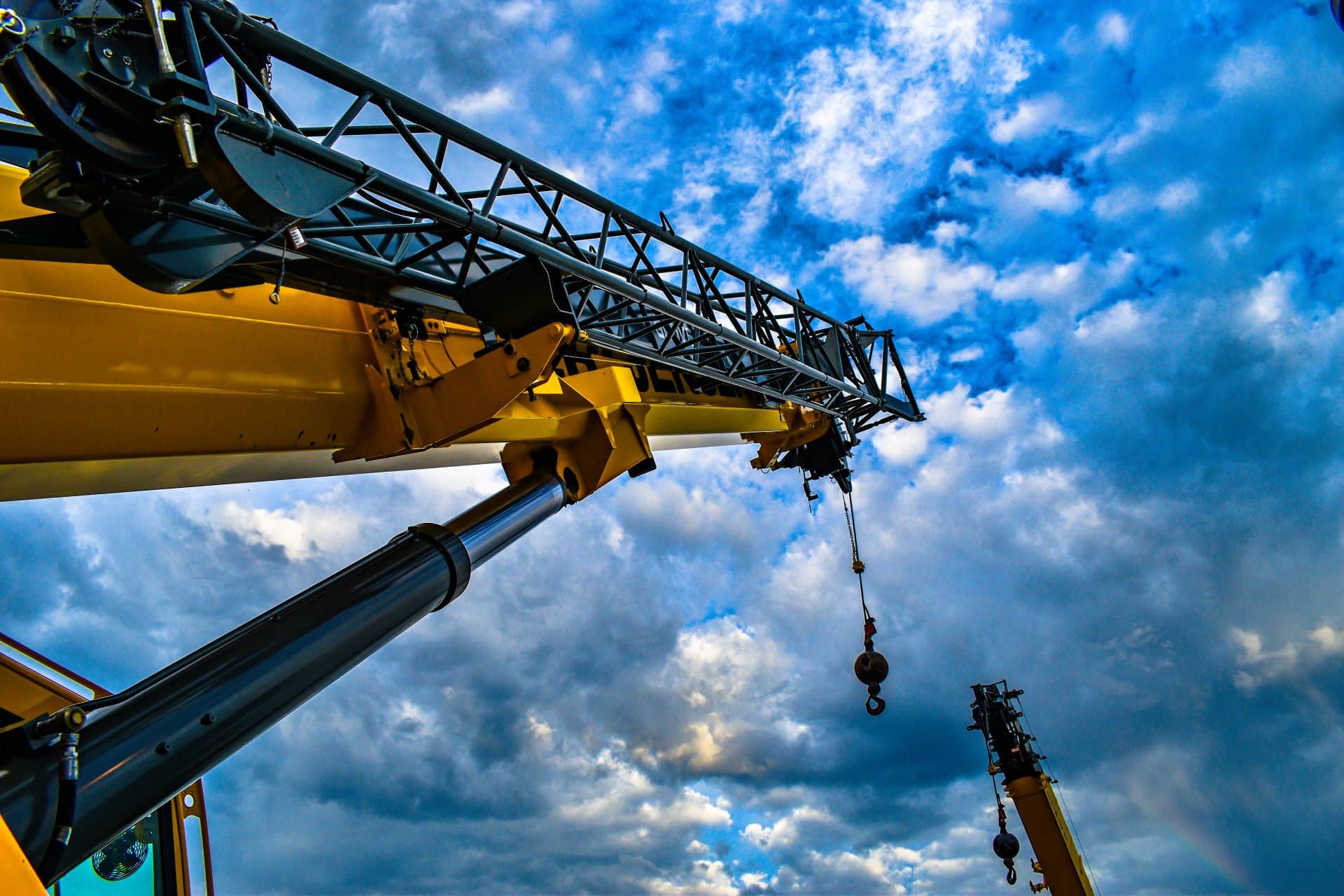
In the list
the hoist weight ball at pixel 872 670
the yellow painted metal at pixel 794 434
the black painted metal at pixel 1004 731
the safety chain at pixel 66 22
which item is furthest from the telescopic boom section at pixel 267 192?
the black painted metal at pixel 1004 731

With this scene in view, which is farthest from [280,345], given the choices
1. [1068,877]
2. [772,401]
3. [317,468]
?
[1068,877]

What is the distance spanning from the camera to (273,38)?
4477 mm

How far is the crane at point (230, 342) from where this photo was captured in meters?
3.40

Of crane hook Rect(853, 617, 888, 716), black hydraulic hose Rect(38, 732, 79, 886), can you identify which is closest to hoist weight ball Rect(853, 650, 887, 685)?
crane hook Rect(853, 617, 888, 716)

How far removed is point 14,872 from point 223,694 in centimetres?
137

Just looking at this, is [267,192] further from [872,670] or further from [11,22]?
[872,670]

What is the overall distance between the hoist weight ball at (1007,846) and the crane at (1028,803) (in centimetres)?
1

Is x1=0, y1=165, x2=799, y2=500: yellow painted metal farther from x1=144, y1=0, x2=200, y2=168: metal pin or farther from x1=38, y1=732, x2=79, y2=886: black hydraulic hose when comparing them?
x1=38, y1=732, x2=79, y2=886: black hydraulic hose

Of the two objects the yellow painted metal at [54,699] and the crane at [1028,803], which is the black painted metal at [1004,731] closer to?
the crane at [1028,803]

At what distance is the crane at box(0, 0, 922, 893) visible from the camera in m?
3.40

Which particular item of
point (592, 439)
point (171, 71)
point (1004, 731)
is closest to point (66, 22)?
point (171, 71)

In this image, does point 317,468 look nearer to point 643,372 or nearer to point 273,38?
point 273,38

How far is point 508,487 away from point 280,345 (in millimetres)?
1950

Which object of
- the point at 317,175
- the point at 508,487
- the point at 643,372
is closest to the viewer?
the point at 317,175
